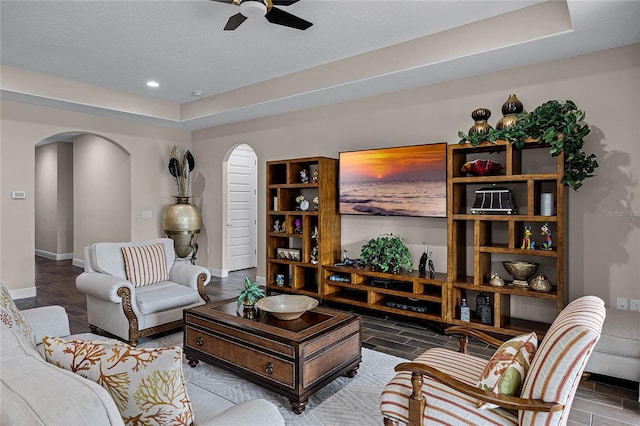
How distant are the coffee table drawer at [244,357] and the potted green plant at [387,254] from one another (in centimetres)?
205

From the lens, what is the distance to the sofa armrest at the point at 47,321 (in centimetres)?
243

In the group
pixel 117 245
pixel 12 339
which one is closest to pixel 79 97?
pixel 117 245

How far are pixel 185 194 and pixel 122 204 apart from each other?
4.00ft

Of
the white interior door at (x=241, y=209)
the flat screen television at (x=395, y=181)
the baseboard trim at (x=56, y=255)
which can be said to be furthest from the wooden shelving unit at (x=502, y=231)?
the baseboard trim at (x=56, y=255)

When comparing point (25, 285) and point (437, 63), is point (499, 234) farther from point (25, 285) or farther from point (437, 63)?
point (25, 285)

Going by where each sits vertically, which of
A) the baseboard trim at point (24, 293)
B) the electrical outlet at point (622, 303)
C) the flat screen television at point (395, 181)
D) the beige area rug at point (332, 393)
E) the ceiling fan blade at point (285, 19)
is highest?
the ceiling fan blade at point (285, 19)

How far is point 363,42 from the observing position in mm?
3949

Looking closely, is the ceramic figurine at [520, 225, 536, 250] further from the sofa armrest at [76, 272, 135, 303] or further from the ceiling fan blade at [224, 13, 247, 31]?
the sofa armrest at [76, 272, 135, 303]

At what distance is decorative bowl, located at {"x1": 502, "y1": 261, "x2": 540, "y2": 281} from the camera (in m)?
3.48

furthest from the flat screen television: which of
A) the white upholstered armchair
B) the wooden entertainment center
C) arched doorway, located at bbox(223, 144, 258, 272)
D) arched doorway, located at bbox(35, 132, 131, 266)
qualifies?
arched doorway, located at bbox(35, 132, 131, 266)

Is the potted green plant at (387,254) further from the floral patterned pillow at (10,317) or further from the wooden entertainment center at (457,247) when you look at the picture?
the floral patterned pillow at (10,317)

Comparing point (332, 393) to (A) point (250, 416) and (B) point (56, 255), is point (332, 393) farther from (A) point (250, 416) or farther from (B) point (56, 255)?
(B) point (56, 255)

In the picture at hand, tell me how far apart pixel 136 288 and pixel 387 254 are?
2596 mm

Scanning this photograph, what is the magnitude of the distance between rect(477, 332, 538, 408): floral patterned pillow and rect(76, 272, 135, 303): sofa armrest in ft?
9.75
